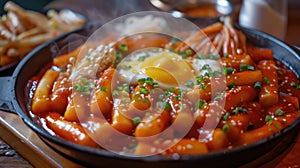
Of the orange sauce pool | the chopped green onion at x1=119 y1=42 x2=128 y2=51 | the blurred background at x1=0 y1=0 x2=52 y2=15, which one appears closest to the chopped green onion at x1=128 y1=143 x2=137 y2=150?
the chopped green onion at x1=119 y1=42 x2=128 y2=51

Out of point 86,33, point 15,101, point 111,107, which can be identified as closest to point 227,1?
point 86,33

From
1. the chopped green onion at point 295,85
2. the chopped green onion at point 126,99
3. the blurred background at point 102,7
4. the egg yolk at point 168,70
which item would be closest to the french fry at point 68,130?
the chopped green onion at point 126,99

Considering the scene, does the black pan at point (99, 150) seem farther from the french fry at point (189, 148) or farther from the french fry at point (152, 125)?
the french fry at point (152, 125)

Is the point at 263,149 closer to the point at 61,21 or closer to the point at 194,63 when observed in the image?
the point at 194,63

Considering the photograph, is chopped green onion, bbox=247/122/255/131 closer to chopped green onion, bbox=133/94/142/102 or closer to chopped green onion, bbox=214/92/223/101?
chopped green onion, bbox=214/92/223/101

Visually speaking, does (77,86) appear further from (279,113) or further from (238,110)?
(279,113)
